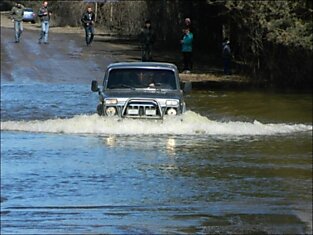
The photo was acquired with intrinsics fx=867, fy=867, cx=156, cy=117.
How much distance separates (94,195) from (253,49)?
20600mm

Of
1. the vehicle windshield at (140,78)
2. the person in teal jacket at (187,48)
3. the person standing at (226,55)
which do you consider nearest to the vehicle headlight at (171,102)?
the vehicle windshield at (140,78)

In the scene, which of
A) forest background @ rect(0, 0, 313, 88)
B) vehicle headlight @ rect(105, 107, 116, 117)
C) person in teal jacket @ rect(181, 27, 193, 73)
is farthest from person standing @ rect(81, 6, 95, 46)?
vehicle headlight @ rect(105, 107, 116, 117)

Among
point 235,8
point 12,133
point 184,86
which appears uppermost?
point 235,8

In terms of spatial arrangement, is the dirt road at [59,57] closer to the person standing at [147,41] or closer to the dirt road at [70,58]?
the dirt road at [70,58]

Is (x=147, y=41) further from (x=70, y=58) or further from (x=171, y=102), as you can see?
(x=171, y=102)

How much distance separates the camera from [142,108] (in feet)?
59.2

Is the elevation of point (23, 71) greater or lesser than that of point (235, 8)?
lesser

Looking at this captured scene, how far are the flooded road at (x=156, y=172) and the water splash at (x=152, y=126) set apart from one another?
3 centimetres

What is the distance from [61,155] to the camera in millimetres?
16016

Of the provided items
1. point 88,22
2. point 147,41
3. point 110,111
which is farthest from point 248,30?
point 110,111

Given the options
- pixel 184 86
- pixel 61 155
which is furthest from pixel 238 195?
pixel 184 86

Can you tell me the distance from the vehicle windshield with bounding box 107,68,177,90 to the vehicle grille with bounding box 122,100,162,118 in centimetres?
79

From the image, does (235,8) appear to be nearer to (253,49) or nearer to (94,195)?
(253,49)

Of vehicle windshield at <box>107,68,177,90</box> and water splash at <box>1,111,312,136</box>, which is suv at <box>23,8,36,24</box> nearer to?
water splash at <box>1,111,312,136</box>
